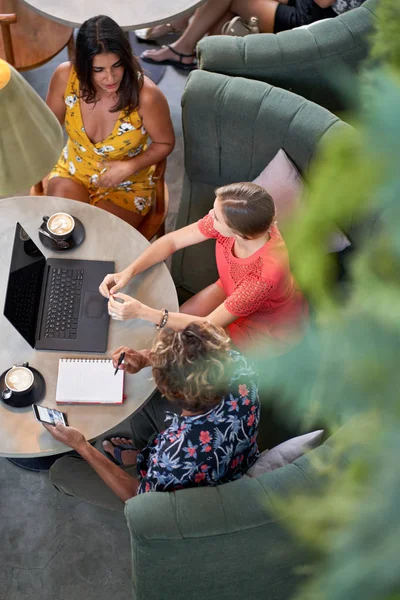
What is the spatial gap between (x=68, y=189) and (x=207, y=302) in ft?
2.52

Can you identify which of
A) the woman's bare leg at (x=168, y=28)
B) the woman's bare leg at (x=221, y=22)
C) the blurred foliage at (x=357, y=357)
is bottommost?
the woman's bare leg at (x=168, y=28)

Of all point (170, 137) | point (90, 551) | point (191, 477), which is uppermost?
point (170, 137)

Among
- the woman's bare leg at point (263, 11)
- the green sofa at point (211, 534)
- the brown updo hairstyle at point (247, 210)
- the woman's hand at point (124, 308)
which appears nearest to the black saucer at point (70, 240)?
the woman's hand at point (124, 308)

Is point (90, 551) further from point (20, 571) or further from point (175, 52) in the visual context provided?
point (175, 52)

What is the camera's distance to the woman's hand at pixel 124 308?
2033mm

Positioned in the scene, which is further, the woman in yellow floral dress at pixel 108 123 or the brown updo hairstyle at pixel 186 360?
the woman in yellow floral dress at pixel 108 123

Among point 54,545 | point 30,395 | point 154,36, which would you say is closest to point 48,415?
point 30,395

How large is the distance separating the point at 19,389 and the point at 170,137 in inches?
46.3

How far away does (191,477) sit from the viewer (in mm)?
1771

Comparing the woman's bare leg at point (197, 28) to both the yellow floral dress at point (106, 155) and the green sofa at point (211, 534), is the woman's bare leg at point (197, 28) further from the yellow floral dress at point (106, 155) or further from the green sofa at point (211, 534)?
the green sofa at point (211, 534)

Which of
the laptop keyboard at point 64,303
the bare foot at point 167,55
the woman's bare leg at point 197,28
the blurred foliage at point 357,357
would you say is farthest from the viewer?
the bare foot at point 167,55

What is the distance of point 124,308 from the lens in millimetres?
2029

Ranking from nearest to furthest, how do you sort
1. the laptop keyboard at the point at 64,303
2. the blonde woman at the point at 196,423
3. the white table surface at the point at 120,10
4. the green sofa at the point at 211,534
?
the green sofa at the point at 211,534 → the blonde woman at the point at 196,423 → the laptop keyboard at the point at 64,303 → the white table surface at the point at 120,10

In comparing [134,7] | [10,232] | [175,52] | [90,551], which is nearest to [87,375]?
[10,232]
